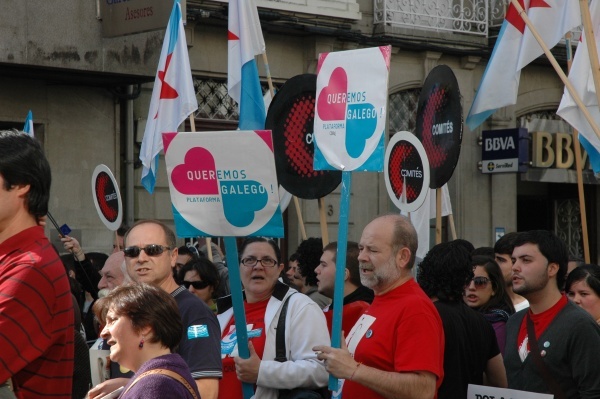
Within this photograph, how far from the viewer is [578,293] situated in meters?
6.89

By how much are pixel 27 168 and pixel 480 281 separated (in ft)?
13.8

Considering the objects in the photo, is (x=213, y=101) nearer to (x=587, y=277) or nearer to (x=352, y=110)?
(x=587, y=277)

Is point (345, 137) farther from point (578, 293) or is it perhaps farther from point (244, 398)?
point (578, 293)

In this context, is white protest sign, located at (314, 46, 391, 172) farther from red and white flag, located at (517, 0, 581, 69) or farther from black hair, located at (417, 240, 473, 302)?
red and white flag, located at (517, 0, 581, 69)

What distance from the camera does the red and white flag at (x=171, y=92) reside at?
10367 mm

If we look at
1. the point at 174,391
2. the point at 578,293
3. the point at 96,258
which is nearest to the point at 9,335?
the point at 174,391

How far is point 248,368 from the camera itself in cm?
555

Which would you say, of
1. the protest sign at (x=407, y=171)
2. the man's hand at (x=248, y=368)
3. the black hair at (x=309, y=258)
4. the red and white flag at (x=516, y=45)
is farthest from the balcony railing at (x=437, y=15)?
the man's hand at (x=248, y=368)

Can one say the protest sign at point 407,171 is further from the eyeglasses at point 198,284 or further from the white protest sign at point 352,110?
the white protest sign at point 352,110

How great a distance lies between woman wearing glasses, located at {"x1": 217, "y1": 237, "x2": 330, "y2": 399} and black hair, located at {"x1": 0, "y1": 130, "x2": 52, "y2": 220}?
2231mm

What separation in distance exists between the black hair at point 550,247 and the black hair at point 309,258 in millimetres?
2799

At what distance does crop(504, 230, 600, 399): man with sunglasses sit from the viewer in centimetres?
543

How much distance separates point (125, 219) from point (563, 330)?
1008cm

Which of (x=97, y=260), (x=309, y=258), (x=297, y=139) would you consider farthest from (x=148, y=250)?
(x=97, y=260)
